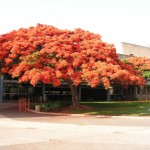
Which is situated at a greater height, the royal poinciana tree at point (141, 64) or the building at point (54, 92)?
the royal poinciana tree at point (141, 64)

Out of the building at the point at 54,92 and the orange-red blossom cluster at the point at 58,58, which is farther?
the building at the point at 54,92

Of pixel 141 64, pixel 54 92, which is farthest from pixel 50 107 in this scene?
pixel 141 64

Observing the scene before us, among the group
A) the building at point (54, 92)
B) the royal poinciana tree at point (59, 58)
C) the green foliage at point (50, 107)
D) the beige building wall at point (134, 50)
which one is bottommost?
the green foliage at point (50, 107)

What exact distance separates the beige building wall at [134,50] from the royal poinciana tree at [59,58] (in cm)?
3344

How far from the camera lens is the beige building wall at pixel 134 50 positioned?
59884 millimetres

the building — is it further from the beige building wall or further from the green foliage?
the green foliage

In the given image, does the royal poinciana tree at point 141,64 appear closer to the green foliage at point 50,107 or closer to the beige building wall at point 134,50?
the beige building wall at point 134,50

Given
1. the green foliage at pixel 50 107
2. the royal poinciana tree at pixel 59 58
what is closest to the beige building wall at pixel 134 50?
the royal poinciana tree at pixel 59 58

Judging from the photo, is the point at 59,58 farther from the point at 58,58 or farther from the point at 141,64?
the point at 141,64

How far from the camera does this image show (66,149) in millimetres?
10297

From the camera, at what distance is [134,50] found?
60562 mm

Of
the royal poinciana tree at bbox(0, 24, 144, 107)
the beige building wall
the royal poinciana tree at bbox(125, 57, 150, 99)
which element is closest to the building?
the royal poinciana tree at bbox(125, 57, 150, 99)

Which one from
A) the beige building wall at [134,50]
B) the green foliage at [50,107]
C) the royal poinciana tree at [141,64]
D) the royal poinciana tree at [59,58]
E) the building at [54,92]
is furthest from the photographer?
the beige building wall at [134,50]

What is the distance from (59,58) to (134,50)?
3788 cm
